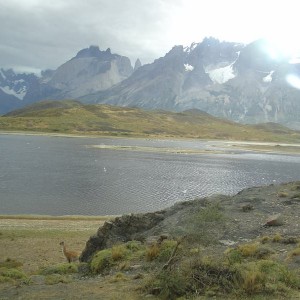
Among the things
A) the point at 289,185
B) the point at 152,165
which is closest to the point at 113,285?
the point at 289,185

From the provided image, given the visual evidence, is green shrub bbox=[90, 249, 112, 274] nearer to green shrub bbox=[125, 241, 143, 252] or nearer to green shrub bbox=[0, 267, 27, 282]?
green shrub bbox=[125, 241, 143, 252]

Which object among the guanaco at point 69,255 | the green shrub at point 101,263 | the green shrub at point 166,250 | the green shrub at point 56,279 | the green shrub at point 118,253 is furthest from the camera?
the guanaco at point 69,255

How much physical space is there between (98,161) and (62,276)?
3941 inches

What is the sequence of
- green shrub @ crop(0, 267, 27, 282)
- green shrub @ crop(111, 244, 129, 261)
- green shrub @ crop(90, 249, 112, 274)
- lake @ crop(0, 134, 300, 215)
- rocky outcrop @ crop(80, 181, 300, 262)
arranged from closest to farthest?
green shrub @ crop(0, 267, 27, 282)
green shrub @ crop(90, 249, 112, 274)
green shrub @ crop(111, 244, 129, 261)
rocky outcrop @ crop(80, 181, 300, 262)
lake @ crop(0, 134, 300, 215)

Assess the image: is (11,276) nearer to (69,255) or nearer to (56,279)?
(56,279)

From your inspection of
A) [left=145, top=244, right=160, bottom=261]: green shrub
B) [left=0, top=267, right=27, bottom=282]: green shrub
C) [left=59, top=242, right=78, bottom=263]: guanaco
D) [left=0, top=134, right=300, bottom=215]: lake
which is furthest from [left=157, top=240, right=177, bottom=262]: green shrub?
[left=0, top=134, right=300, bottom=215]: lake

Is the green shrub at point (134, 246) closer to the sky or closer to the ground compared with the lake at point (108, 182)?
closer to the sky

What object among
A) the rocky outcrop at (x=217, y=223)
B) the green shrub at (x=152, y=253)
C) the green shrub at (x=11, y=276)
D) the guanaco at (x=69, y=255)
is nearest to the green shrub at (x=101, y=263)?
the green shrub at (x=152, y=253)

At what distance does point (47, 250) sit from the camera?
3238 centimetres

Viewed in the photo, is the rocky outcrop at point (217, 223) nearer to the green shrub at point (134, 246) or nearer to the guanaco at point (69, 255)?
the guanaco at point (69, 255)

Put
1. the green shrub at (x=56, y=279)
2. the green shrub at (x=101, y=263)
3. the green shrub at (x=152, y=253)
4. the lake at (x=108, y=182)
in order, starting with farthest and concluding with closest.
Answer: the lake at (x=108, y=182) → the green shrub at (x=152, y=253) → the green shrub at (x=101, y=263) → the green shrub at (x=56, y=279)

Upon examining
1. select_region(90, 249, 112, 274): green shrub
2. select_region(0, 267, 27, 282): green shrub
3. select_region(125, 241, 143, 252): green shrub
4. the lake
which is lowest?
the lake

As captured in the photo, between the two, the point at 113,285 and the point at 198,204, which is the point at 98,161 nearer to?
the point at 198,204

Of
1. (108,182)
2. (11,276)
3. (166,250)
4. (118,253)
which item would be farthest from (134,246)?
(108,182)
